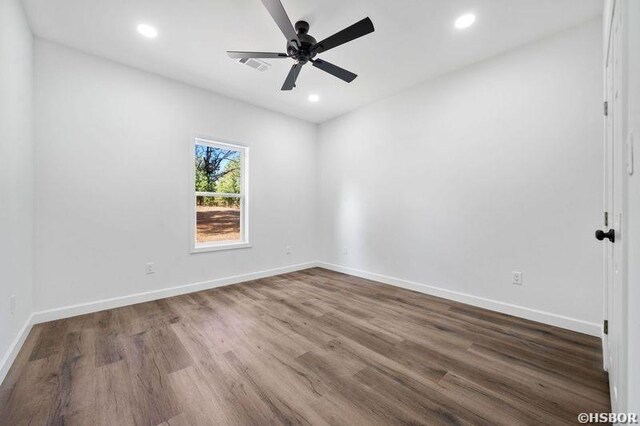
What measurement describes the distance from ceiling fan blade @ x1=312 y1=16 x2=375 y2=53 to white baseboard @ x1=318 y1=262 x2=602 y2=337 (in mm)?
2878

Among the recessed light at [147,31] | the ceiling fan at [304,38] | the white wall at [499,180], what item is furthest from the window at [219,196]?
the white wall at [499,180]

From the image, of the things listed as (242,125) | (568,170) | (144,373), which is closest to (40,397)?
(144,373)

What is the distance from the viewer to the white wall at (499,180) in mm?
2314

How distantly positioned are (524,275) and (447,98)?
7.09 feet

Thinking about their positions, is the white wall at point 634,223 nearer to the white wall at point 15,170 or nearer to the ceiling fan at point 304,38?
the ceiling fan at point 304,38

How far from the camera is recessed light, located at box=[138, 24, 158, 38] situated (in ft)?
7.74

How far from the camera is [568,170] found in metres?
2.37

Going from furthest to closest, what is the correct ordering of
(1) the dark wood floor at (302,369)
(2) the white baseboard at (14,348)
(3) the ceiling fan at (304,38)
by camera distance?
(3) the ceiling fan at (304,38) < (2) the white baseboard at (14,348) < (1) the dark wood floor at (302,369)

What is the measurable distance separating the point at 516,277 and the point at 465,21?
2486 millimetres

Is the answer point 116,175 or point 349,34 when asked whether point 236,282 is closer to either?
point 116,175

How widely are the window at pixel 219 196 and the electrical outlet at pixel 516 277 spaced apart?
3.41 meters

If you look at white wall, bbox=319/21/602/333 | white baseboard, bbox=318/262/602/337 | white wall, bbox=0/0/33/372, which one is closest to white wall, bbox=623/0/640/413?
white wall, bbox=319/21/602/333

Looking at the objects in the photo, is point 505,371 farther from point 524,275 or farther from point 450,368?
point 524,275

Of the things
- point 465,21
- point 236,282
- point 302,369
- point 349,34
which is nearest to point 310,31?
point 349,34
